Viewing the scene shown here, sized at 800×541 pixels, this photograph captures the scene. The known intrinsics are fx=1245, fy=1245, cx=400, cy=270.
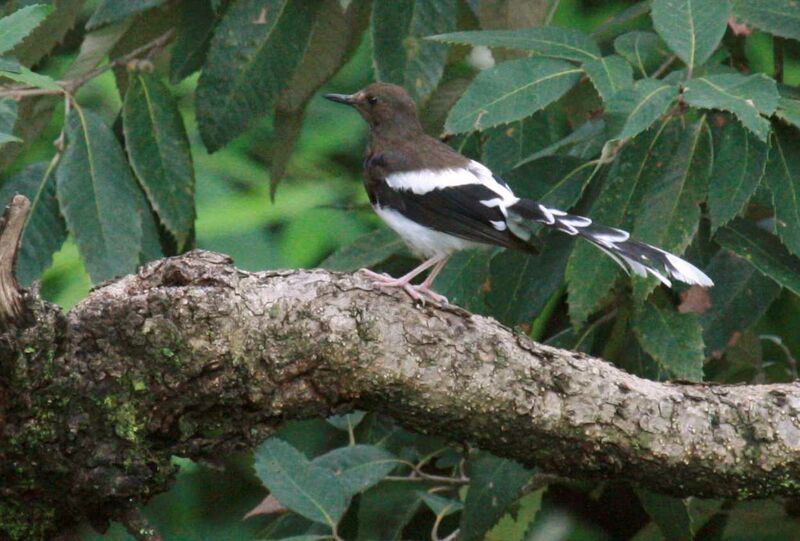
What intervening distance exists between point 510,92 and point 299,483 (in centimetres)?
121

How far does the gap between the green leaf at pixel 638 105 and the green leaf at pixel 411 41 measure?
0.87 metres

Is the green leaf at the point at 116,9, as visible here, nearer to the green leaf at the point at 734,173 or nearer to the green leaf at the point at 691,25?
the green leaf at the point at 691,25

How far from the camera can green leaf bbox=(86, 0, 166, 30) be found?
3.78m

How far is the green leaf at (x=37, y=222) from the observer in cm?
357

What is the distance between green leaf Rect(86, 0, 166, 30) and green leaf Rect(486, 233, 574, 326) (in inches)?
52.6

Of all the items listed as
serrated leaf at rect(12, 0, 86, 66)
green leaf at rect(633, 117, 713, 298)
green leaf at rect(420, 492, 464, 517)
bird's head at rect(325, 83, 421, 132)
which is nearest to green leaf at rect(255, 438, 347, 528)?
green leaf at rect(420, 492, 464, 517)

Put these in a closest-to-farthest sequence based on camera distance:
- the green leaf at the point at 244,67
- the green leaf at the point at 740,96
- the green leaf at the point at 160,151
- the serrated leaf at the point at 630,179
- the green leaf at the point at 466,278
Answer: the green leaf at the point at 740,96
the serrated leaf at the point at 630,179
the green leaf at the point at 466,278
the green leaf at the point at 160,151
the green leaf at the point at 244,67

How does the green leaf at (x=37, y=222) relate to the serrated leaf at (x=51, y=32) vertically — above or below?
below

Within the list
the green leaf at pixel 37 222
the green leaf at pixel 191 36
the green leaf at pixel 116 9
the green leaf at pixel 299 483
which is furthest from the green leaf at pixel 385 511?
the green leaf at pixel 116 9

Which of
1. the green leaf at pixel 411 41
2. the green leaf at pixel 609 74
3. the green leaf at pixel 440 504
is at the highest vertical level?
the green leaf at pixel 609 74

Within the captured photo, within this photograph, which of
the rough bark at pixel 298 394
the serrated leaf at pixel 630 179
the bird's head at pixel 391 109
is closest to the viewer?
the rough bark at pixel 298 394

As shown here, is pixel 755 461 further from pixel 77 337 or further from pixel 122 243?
pixel 122 243

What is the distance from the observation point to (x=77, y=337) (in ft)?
8.12

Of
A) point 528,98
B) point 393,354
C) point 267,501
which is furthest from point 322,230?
point 393,354
